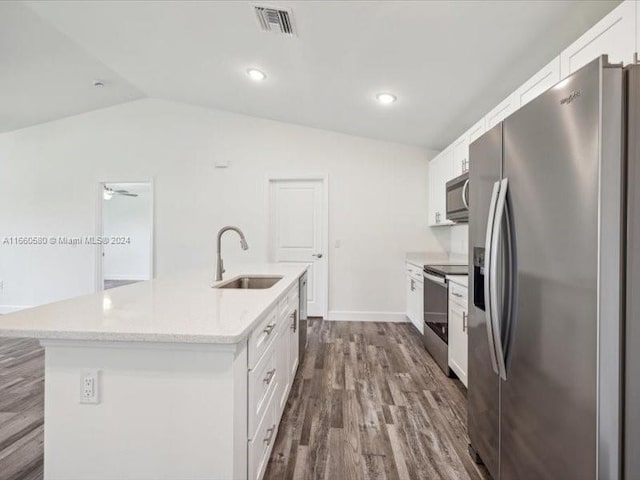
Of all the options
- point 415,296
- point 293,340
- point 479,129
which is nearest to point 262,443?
point 293,340

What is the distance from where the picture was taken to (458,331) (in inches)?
96.3

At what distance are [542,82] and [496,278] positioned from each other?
131 centimetres

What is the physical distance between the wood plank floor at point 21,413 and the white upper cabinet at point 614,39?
10.4 feet

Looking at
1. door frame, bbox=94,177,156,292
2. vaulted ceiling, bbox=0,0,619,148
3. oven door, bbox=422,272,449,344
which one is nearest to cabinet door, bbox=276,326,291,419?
oven door, bbox=422,272,449,344

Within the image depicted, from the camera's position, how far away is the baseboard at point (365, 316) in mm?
4504

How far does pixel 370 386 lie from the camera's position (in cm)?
255

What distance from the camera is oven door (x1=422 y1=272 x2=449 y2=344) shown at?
8.86 ft

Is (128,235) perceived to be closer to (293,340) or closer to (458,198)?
(293,340)

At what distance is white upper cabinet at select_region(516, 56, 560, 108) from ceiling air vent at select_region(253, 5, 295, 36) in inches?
63.4

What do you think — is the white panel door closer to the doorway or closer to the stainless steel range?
the stainless steel range

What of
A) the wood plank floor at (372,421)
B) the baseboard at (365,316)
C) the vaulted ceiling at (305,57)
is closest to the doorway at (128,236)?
the vaulted ceiling at (305,57)

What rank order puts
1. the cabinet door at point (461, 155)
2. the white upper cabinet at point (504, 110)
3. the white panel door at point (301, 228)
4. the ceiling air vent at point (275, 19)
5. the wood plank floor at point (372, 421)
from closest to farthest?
the wood plank floor at point (372, 421), the white upper cabinet at point (504, 110), the ceiling air vent at point (275, 19), the cabinet door at point (461, 155), the white panel door at point (301, 228)

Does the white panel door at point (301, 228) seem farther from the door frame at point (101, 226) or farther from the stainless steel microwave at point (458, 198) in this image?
the stainless steel microwave at point (458, 198)

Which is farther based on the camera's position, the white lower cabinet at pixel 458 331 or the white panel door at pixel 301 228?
the white panel door at pixel 301 228
